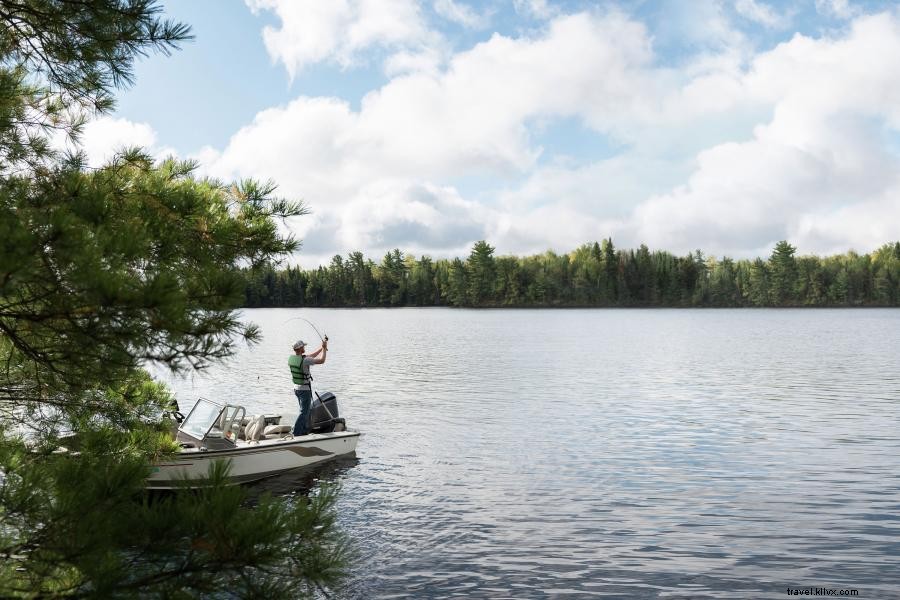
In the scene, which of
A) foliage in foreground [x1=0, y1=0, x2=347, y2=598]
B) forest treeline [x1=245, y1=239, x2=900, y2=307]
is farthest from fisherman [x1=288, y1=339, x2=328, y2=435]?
A: forest treeline [x1=245, y1=239, x2=900, y2=307]

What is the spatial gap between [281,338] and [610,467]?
59.7 metres

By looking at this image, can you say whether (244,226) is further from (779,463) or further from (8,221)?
(779,463)

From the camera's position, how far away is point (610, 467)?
1762cm

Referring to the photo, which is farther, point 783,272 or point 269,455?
point 783,272

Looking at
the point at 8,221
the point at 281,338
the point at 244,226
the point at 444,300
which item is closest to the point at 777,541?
the point at 244,226

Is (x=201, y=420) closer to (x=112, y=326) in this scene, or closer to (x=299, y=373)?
(x=299, y=373)

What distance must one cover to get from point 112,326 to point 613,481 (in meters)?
14.0

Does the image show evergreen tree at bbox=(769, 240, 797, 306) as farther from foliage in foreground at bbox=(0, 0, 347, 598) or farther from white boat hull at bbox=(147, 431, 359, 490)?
foliage in foreground at bbox=(0, 0, 347, 598)

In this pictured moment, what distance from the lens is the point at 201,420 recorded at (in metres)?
15.0

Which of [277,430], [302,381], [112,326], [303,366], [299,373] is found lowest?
[277,430]

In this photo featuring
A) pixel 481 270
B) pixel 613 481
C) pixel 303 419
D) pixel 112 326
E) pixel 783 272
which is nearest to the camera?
pixel 112 326

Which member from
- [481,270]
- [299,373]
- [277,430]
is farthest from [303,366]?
[481,270]

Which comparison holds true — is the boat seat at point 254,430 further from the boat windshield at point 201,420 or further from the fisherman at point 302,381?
the boat windshield at point 201,420

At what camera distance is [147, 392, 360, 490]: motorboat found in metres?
13.9
